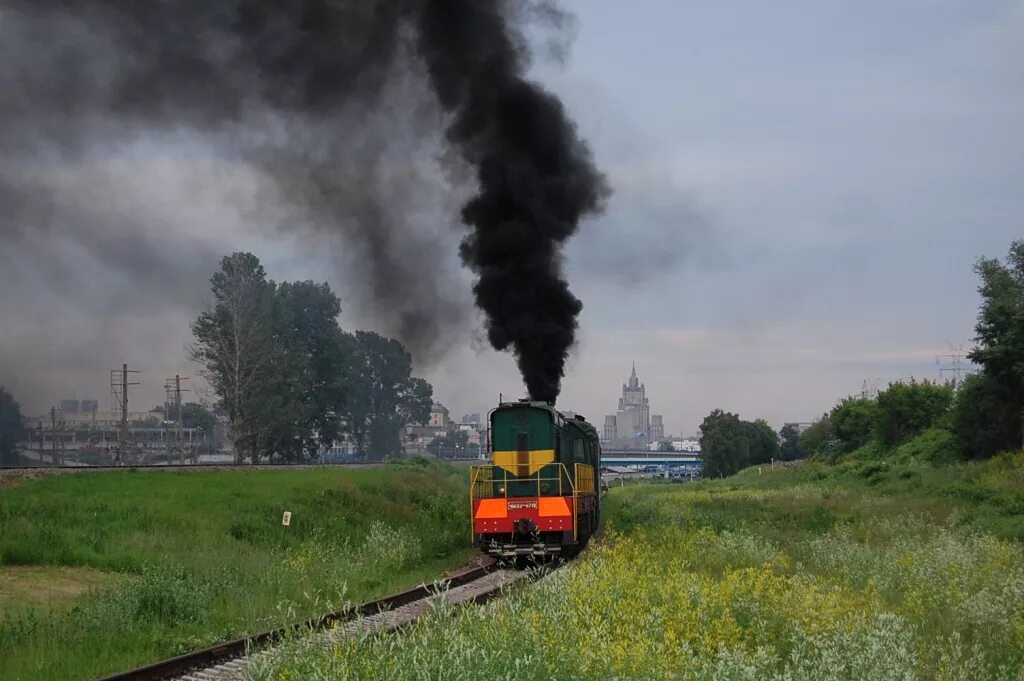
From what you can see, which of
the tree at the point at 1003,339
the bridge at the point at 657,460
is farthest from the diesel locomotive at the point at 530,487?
the bridge at the point at 657,460

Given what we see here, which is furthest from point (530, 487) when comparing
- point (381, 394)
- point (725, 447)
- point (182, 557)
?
point (725, 447)

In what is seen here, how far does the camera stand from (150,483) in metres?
29.8

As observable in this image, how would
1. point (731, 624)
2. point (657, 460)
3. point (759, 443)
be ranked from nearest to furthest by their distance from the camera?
point (731, 624), point (759, 443), point (657, 460)

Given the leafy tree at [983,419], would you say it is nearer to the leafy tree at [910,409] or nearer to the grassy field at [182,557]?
the leafy tree at [910,409]

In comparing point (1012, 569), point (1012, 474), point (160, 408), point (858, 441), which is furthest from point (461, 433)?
point (1012, 569)

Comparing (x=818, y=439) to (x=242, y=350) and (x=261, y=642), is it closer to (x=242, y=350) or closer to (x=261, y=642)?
(x=242, y=350)

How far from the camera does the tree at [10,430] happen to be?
198 feet

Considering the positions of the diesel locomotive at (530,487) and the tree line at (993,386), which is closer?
the diesel locomotive at (530,487)

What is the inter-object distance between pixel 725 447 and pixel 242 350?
76.1 m

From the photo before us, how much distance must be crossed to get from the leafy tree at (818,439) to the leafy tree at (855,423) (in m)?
13.0

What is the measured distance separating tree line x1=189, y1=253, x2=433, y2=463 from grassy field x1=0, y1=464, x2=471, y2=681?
23306mm

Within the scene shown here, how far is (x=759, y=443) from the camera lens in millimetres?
132500

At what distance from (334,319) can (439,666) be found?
6422cm

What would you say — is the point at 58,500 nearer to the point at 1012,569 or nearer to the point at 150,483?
the point at 150,483
